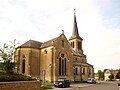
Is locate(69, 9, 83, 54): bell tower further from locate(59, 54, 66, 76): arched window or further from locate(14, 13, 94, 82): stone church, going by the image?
locate(59, 54, 66, 76): arched window

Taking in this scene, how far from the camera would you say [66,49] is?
51.8m

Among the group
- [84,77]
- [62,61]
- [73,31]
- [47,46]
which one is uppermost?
[73,31]

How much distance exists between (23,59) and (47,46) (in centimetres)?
647

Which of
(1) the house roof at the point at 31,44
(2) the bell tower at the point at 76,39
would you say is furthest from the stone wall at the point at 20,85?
(2) the bell tower at the point at 76,39

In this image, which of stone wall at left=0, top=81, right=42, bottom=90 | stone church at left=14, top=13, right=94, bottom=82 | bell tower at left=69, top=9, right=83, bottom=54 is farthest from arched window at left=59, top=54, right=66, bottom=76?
stone wall at left=0, top=81, right=42, bottom=90

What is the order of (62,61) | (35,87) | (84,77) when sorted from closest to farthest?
(35,87)
(62,61)
(84,77)

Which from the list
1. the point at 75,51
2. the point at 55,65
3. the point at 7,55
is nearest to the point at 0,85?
the point at 7,55

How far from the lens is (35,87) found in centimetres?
2355

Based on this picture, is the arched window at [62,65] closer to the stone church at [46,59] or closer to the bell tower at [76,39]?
the stone church at [46,59]

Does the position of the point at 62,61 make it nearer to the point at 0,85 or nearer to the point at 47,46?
the point at 47,46

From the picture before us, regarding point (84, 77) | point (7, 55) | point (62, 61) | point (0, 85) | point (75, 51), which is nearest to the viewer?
point (0, 85)

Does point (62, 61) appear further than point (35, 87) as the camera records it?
Yes

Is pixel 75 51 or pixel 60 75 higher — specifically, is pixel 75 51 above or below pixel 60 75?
above

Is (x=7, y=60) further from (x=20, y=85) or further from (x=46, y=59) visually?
(x=46, y=59)
